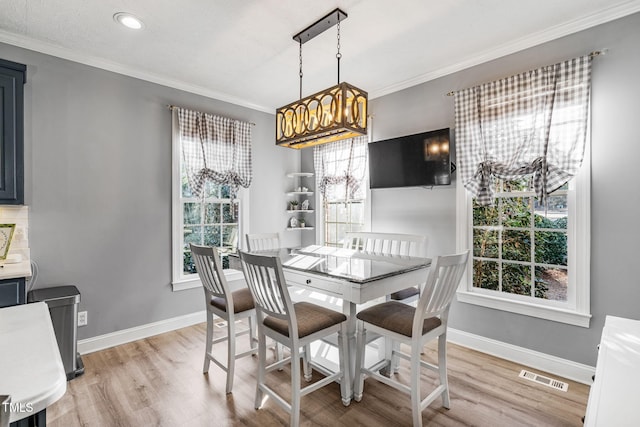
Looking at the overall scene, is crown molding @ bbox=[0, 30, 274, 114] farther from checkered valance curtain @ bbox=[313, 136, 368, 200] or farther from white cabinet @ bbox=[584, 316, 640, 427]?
white cabinet @ bbox=[584, 316, 640, 427]

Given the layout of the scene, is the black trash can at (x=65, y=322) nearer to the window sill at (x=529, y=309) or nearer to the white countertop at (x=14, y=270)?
the white countertop at (x=14, y=270)

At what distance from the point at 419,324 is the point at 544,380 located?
144 centimetres

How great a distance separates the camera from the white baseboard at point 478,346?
2.49 metres

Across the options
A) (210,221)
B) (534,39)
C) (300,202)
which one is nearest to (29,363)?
(210,221)

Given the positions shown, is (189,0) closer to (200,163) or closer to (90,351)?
(200,163)

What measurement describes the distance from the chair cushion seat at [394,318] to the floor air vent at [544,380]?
1107 millimetres

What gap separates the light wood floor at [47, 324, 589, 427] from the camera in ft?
6.61

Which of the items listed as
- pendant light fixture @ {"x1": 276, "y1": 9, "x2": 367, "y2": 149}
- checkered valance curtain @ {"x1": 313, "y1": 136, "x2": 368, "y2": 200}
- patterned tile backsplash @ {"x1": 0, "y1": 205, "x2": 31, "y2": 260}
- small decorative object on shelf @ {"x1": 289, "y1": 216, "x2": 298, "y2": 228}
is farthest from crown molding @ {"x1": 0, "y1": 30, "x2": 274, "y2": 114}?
small decorative object on shelf @ {"x1": 289, "y1": 216, "x2": 298, "y2": 228}

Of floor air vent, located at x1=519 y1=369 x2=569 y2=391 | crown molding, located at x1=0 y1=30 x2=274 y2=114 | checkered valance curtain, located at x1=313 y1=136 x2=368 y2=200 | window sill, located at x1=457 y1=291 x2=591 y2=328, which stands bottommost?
floor air vent, located at x1=519 y1=369 x2=569 y2=391

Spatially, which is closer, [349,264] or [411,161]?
[349,264]

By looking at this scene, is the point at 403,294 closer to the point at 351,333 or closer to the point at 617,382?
the point at 351,333

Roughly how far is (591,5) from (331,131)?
6.75 feet

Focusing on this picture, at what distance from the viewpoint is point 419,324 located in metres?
1.89

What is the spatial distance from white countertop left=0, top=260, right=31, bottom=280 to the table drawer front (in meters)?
1.74
